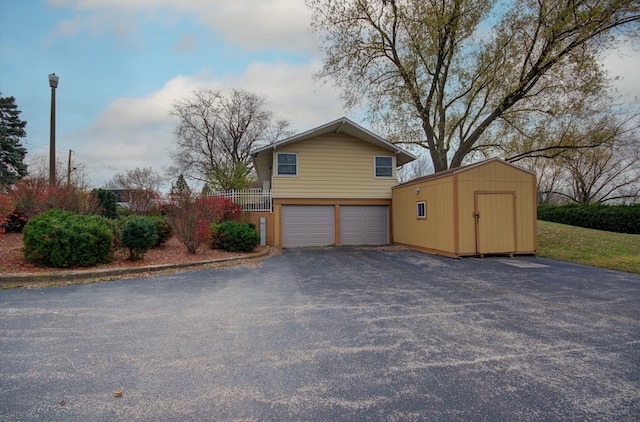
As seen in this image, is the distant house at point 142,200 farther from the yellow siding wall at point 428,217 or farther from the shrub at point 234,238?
the yellow siding wall at point 428,217

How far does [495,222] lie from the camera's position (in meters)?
10.6

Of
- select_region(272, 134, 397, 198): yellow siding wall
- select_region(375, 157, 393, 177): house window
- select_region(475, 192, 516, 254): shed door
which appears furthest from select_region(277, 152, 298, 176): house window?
select_region(475, 192, 516, 254): shed door

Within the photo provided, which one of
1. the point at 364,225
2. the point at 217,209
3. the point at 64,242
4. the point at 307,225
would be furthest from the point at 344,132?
the point at 64,242

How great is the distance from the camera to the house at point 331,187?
1389cm

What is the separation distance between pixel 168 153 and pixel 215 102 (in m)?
6.43

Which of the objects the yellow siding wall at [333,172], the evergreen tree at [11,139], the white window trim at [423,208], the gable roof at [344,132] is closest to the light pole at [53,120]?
the gable roof at [344,132]

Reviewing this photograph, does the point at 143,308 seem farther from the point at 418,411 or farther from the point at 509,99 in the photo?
the point at 509,99

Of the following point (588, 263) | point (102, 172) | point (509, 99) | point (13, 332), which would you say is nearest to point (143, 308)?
point (13, 332)

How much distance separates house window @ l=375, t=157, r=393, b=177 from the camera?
14.9 meters

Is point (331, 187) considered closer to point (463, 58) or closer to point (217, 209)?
point (217, 209)

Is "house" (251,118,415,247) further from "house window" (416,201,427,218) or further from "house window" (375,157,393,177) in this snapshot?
"house window" (416,201,427,218)

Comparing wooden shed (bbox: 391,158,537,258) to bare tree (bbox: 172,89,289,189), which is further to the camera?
bare tree (bbox: 172,89,289,189)

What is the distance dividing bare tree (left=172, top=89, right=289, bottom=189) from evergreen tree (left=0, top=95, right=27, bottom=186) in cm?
1110

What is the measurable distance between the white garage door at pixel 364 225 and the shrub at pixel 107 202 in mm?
9258
